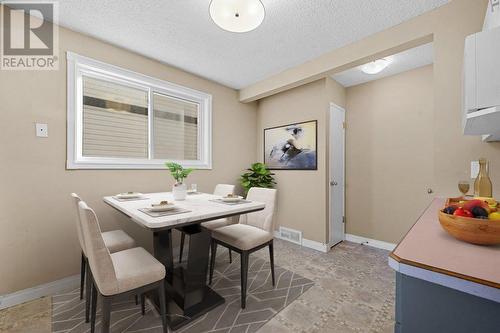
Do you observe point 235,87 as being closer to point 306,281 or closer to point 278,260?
point 278,260

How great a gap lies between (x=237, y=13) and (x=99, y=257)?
6.06 ft

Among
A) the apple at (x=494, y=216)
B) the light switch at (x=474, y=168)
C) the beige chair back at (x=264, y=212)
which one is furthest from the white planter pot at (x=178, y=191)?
the light switch at (x=474, y=168)

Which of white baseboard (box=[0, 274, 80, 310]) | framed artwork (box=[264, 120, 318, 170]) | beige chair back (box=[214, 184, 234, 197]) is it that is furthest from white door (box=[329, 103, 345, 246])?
white baseboard (box=[0, 274, 80, 310])

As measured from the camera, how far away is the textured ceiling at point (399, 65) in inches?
96.9

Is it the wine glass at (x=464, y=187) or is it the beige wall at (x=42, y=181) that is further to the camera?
the beige wall at (x=42, y=181)

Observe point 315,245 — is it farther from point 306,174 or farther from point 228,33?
point 228,33

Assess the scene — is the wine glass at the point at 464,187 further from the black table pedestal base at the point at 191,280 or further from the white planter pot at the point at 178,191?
the white planter pot at the point at 178,191

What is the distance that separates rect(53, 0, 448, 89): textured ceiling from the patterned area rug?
7.97ft

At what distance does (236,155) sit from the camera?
12.2ft

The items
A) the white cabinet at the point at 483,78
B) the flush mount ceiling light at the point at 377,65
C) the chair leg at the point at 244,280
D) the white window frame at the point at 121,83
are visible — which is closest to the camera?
the white cabinet at the point at 483,78

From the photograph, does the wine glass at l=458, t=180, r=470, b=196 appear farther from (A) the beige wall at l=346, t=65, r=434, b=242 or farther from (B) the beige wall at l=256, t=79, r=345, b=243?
(B) the beige wall at l=256, t=79, r=345, b=243

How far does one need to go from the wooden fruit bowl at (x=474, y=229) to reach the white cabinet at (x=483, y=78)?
0.54 m

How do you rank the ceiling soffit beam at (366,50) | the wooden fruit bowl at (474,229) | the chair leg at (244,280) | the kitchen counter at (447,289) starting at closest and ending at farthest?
the kitchen counter at (447,289) → the wooden fruit bowl at (474,229) → the chair leg at (244,280) → the ceiling soffit beam at (366,50)

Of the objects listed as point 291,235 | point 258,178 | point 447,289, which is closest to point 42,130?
point 258,178
